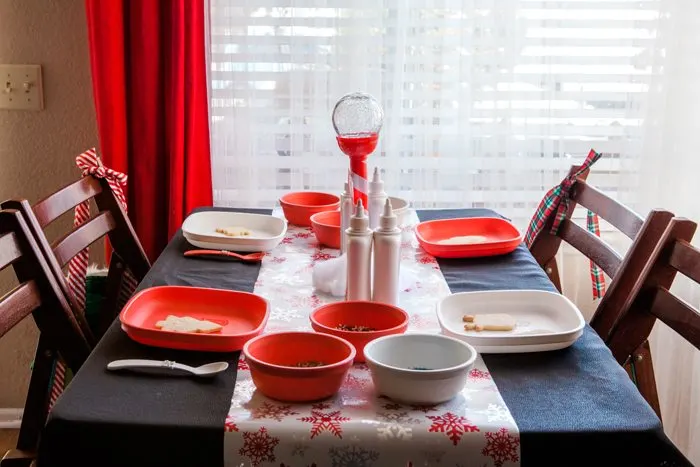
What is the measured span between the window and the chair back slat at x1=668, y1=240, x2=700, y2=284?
0.96 m

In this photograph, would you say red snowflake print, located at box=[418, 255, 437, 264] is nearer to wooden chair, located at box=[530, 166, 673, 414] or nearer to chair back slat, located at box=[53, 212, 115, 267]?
wooden chair, located at box=[530, 166, 673, 414]

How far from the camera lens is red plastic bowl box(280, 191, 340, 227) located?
79.3 inches

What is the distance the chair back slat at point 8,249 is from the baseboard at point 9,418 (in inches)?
51.2

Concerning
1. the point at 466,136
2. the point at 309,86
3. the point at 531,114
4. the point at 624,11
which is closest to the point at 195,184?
the point at 309,86

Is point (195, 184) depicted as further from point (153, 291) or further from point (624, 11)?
point (624, 11)

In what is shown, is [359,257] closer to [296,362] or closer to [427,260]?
[296,362]

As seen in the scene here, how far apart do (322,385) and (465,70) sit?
55.8 inches

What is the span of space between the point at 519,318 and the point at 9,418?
5.79 feet

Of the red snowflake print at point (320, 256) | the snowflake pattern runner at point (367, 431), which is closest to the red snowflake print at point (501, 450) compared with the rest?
the snowflake pattern runner at point (367, 431)

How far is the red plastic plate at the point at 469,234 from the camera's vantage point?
1.74m

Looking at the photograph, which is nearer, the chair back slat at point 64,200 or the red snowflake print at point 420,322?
the red snowflake print at point 420,322

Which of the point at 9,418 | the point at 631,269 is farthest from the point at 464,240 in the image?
the point at 9,418

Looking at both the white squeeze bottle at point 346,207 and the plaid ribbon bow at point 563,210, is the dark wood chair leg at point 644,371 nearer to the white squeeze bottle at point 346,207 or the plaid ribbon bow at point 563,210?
the plaid ribbon bow at point 563,210

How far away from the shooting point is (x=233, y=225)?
78.7 inches
